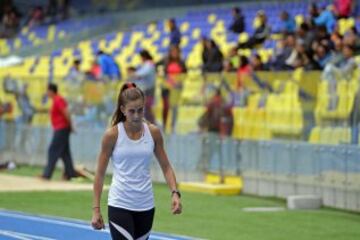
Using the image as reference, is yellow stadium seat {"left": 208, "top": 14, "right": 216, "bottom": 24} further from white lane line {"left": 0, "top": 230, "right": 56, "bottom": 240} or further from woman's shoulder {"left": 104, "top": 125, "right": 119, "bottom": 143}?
woman's shoulder {"left": 104, "top": 125, "right": 119, "bottom": 143}

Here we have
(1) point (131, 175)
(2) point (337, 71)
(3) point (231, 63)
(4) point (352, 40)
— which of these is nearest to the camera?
(1) point (131, 175)

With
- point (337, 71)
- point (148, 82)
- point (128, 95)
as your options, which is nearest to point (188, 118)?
point (148, 82)

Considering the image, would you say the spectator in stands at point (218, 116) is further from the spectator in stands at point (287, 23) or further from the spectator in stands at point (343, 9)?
the spectator in stands at point (343, 9)

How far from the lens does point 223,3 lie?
37938 mm

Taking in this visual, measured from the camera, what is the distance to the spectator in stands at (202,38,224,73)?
75.5ft

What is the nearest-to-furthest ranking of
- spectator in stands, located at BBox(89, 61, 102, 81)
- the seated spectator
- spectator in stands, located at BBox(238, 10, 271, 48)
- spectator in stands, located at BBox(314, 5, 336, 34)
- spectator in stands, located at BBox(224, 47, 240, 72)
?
the seated spectator, spectator in stands, located at BBox(224, 47, 240, 72), spectator in stands, located at BBox(89, 61, 102, 81), spectator in stands, located at BBox(314, 5, 336, 34), spectator in stands, located at BBox(238, 10, 271, 48)

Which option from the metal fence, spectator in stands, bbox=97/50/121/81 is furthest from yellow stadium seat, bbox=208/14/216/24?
the metal fence

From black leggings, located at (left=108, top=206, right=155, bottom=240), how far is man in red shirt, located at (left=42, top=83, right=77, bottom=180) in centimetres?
1276

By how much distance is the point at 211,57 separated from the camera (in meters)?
24.3

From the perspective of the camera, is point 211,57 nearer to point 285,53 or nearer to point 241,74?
point 285,53

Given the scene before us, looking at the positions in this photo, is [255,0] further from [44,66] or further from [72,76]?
[72,76]

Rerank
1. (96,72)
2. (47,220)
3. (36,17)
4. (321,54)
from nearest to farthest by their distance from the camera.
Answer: (47,220), (321,54), (96,72), (36,17)

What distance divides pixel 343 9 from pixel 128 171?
60.7ft

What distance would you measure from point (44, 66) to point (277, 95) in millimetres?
19537
